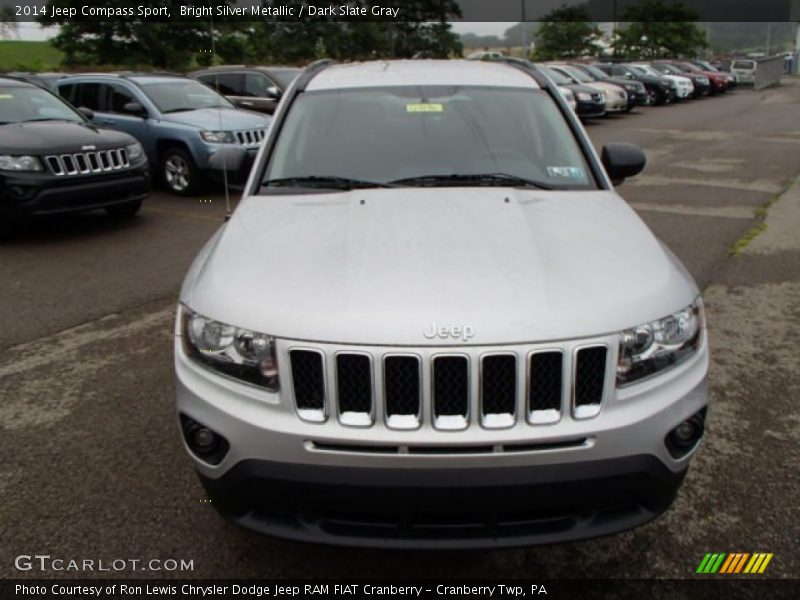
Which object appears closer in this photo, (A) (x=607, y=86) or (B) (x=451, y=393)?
(B) (x=451, y=393)

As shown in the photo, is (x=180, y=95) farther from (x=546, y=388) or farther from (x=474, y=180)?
(x=546, y=388)

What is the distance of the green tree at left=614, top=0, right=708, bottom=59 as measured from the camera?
208 ft

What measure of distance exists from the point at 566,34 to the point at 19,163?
64.2 meters

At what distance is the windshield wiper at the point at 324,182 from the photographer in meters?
3.44

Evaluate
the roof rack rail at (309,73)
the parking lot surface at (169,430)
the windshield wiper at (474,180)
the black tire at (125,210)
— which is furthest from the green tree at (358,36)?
the windshield wiper at (474,180)

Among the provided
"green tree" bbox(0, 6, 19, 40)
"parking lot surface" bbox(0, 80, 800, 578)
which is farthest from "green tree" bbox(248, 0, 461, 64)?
"parking lot surface" bbox(0, 80, 800, 578)

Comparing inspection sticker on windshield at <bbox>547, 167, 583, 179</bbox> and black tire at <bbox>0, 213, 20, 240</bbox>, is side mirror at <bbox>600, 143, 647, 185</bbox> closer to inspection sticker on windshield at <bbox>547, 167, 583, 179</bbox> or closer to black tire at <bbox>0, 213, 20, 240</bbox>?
inspection sticker on windshield at <bbox>547, 167, 583, 179</bbox>

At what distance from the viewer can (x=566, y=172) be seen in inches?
141

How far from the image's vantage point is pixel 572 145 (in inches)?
147

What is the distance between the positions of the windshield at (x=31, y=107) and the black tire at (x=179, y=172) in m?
1.52

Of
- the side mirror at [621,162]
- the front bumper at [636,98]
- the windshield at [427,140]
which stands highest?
the windshield at [427,140]

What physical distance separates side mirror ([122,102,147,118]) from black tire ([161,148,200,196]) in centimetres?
68

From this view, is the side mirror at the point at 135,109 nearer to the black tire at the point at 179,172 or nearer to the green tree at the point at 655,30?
the black tire at the point at 179,172

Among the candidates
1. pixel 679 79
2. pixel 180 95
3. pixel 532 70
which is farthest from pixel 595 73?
pixel 532 70
